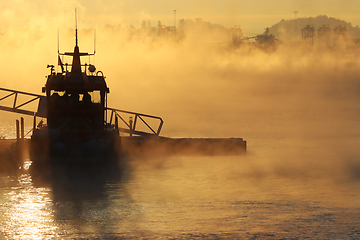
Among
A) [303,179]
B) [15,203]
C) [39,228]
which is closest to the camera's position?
[39,228]

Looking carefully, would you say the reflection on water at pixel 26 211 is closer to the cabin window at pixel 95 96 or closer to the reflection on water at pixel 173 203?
the reflection on water at pixel 173 203

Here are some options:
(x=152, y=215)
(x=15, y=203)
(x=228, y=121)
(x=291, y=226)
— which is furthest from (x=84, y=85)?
(x=228, y=121)

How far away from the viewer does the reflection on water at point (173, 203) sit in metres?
34.2

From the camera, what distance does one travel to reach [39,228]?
34250 mm

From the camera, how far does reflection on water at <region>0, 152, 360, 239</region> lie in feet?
112

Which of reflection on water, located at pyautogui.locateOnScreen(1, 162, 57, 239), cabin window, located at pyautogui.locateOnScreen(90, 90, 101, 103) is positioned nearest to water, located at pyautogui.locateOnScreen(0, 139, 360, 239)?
reflection on water, located at pyautogui.locateOnScreen(1, 162, 57, 239)

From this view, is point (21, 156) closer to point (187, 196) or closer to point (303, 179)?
point (187, 196)

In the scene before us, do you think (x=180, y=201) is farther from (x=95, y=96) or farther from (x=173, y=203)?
(x=95, y=96)

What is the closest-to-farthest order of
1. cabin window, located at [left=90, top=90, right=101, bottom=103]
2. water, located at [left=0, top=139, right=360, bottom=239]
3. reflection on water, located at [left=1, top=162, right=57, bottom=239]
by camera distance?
reflection on water, located at [left=1, top=162, right=57, bottom=239], water, located at [left=0, top=139, right=360, bottom=239], cabin window, located at [left=90, top=90, right=101, bottom=103]

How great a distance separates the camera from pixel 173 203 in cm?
4075

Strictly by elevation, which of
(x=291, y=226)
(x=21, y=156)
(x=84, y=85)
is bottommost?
(x=291, y=226)

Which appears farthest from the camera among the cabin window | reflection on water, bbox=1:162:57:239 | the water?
the cabin window

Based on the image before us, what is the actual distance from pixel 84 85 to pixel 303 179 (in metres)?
22.3

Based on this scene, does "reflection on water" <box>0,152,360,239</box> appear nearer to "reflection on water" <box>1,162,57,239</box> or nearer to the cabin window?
"reflection on water" <box>1,162,57,239</box>
